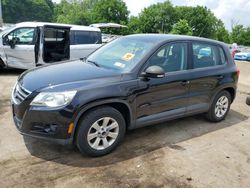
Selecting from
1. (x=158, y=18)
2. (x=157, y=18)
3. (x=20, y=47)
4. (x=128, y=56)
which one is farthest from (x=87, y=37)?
(x=158, y=18)

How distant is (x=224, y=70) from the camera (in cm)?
510

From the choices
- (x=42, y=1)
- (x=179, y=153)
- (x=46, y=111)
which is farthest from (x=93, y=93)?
(x=42, y=1)

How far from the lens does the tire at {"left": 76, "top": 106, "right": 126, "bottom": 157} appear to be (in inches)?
136

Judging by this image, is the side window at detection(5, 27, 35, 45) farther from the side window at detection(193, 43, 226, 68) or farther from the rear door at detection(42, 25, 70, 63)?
the side window at detection(193, 43, 226, 68)

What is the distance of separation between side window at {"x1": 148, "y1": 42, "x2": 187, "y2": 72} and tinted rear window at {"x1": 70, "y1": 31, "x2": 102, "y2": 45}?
508cm

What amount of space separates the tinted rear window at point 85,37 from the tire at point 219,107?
5245mm

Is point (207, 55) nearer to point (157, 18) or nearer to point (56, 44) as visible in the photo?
point (56, 44)

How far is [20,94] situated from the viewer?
3537mm

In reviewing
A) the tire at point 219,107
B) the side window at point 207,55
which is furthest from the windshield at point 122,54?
the tire at point 219,107

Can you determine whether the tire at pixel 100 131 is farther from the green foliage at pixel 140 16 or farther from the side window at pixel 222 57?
the green foliage at pixel 140 16

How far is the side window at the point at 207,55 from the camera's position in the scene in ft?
15.4

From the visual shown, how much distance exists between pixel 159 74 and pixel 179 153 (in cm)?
120

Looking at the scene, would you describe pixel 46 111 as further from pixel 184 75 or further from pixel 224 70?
pixel 224 70

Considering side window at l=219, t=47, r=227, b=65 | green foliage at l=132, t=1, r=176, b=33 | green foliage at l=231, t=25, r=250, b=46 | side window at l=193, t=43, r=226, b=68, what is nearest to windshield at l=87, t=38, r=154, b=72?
side window at l=193, t=43, r=226, b=68
